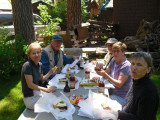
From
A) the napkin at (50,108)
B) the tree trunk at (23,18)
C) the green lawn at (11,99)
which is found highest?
the tree trunk at (23,18)

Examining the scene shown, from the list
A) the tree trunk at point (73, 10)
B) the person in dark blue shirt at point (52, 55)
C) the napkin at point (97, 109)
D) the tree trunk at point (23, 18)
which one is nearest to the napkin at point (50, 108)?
the napkin at point (97, 109)

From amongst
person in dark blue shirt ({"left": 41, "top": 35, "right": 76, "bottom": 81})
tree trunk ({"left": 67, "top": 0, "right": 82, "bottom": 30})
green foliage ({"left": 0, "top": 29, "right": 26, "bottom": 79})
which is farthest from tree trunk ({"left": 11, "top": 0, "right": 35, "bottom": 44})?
tree trunk ({"left": 67, "top": 0, "right": 82, "bottom": 30})

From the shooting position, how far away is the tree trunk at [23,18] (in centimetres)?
Result: 506

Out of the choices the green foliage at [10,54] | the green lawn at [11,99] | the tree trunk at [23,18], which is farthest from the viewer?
the tree trunk at [23,18]

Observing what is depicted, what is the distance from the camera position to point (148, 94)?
156cm

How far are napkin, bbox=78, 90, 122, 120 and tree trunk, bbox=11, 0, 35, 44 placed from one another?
13.1 ft

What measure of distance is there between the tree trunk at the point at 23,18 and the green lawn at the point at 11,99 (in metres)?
1.43

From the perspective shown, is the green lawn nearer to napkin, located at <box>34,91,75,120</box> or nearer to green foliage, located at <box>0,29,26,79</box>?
green foliage, located at <box>0,29,26,79</box>

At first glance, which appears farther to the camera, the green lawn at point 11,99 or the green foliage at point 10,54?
the green foliage at point 10,54

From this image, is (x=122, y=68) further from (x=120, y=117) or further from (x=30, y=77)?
(x=30, y=77)

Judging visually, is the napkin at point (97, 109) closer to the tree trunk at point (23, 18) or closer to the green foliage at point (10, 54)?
the green foliage at point (10, 54)

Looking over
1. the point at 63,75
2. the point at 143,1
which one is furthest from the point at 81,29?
the point at 63,75

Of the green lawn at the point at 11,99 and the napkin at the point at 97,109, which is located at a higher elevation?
the napkin at the point at 97,109

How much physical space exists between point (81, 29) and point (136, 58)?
6763mm
